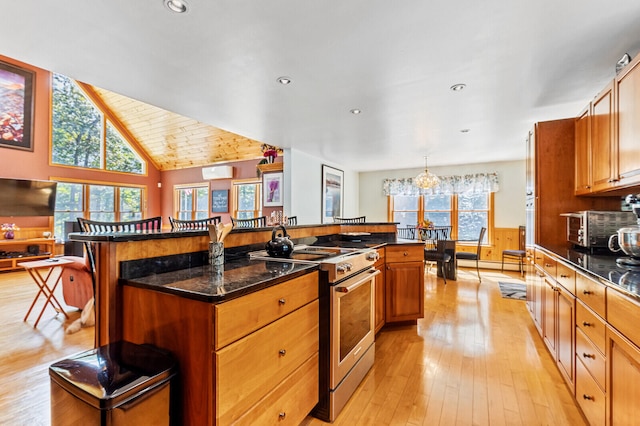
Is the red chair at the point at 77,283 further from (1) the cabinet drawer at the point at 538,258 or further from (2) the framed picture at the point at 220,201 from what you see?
(1) the cabinet drawer at the point at 538,258

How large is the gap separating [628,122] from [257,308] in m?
2.42

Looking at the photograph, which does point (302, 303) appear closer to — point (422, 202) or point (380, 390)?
point (380, 390)

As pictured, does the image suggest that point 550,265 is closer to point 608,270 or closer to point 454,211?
point 608,270

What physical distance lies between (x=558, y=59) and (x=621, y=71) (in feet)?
A: 1.24

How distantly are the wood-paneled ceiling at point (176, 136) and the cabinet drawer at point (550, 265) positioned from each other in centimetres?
564

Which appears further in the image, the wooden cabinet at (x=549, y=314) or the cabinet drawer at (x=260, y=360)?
the wooden cabinet at (x=549, y=314)

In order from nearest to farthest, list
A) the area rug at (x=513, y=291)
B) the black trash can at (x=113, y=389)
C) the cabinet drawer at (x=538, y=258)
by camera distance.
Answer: the black trash can at (x=113, y=389) < the cabinet drawer at (x=538, y=258) < the area rug at (x=513, y=291)

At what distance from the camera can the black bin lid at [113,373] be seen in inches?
35.2

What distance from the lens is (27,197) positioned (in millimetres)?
5793

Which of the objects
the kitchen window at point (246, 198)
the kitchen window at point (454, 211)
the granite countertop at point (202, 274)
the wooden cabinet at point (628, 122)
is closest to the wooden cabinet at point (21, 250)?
the kitchen window at point (246, 198)

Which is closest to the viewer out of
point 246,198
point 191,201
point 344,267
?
point 344,267

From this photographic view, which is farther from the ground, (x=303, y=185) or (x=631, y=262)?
(x=303, y=185)

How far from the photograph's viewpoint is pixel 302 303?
1.54 meters

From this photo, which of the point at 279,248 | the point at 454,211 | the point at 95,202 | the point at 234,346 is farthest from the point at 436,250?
the point at 95,202
